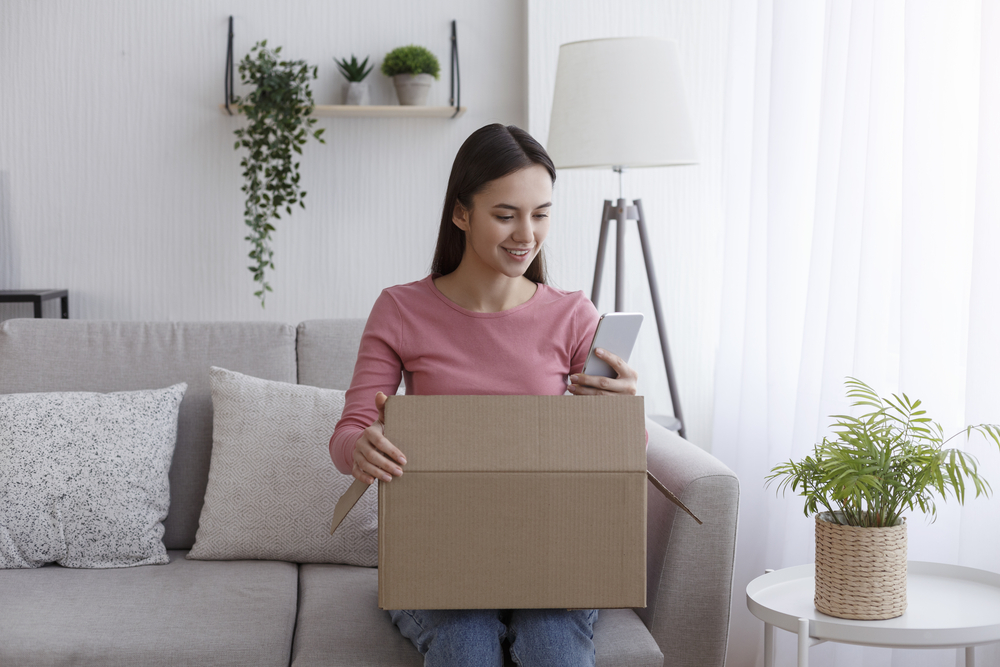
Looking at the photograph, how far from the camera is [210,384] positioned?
1919 mm

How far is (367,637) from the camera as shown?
1.45 meters

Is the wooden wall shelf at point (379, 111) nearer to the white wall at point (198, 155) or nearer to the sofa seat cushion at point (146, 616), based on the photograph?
the white wall at point (198, 155)

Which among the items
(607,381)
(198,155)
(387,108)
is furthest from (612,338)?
(198,155)

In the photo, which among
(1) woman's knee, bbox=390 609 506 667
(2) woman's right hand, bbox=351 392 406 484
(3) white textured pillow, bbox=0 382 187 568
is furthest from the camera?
(3) white textured pillow, bbox=0 382 187 568

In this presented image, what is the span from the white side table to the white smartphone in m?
0.47

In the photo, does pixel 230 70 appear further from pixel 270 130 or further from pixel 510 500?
pixel 510 500

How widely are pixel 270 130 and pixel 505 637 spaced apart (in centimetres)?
164

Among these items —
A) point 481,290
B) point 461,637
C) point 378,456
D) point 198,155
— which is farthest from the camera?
point 198,155

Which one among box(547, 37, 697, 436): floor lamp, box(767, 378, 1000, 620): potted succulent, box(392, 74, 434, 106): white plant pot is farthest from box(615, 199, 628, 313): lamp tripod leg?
box(767, 378, 1000, 620): potted succulent

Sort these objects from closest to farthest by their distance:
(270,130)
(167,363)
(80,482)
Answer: (80,482) → (167,363) → (270,130)

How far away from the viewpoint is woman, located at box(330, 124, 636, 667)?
4.26 feet

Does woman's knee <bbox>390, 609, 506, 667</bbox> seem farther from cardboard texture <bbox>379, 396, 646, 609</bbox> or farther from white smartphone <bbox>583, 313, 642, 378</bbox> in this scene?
white smartphone <bbox>583, 313, 642, 378</bbox>

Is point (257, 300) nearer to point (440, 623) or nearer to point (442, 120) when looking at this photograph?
point (442, 120)

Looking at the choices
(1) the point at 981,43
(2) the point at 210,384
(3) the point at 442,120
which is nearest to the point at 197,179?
(3) the point at 442,120
